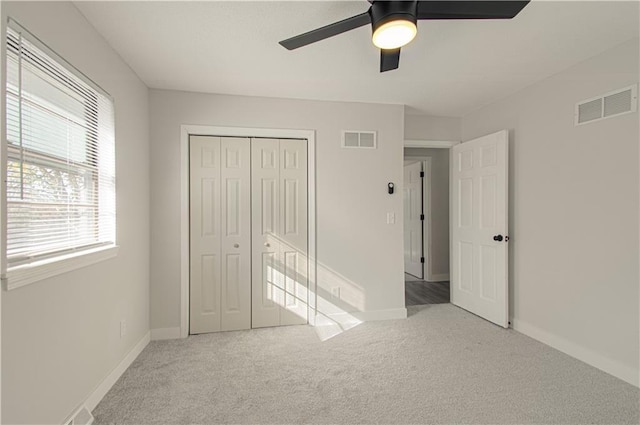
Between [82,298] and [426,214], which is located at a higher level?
[426,214]

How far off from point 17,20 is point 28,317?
1309 millimetres

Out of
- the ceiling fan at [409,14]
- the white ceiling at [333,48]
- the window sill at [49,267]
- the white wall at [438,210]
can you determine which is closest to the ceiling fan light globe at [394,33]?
the ceiling fan at [409,14]

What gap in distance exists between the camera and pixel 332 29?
1.64 metres

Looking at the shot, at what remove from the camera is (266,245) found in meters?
3.28

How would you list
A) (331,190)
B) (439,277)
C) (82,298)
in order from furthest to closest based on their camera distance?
(439,277)
(331,190)
(82,298)

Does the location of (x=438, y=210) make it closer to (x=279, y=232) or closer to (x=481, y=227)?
(x=481, y=227)

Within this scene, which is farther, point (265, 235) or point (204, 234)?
point (265, 235)

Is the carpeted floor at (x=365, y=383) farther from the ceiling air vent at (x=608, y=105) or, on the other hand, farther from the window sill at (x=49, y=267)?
the ceiling air vent at (x=608, y=105)

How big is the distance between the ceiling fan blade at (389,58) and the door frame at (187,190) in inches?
55.0

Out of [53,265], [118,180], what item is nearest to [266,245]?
[118,180]

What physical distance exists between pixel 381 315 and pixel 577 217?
6.68ft

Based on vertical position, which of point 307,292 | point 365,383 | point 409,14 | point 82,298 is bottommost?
point 365,383

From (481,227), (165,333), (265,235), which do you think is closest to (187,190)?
(265,235)

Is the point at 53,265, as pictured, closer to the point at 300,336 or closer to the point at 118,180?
the point at 118,180
